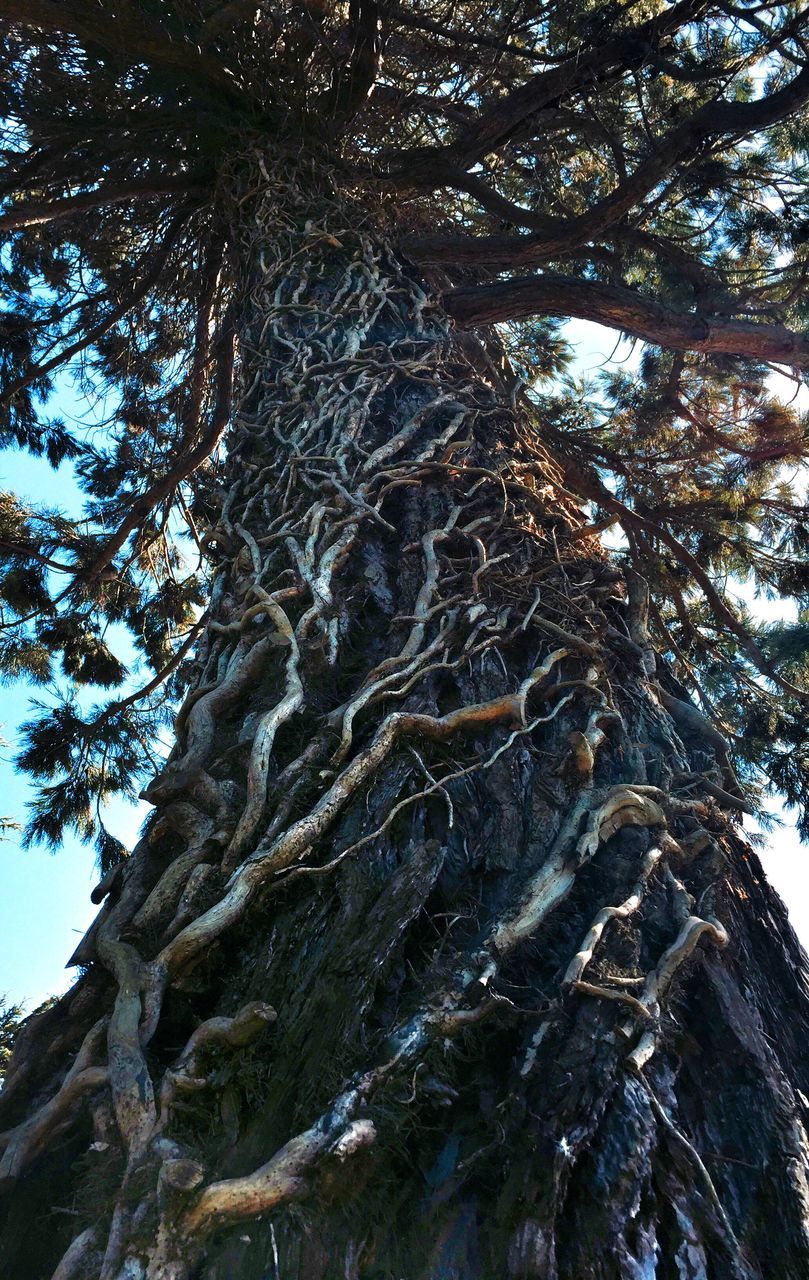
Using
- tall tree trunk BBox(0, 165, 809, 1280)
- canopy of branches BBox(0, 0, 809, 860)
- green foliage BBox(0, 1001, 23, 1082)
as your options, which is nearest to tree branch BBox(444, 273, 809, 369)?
canopy of branches BBox(0, 0, 809, 860)

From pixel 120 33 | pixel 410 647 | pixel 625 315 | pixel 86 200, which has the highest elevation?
pixel 120 33

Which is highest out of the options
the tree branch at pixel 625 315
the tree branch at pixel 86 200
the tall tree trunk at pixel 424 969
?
the tree branch at pixel 86 200

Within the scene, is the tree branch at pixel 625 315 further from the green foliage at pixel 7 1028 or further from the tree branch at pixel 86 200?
the green foliage at pixel 7 1028

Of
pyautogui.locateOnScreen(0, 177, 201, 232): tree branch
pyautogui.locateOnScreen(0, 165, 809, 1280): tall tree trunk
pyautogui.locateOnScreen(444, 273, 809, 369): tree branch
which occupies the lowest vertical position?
pyautogui.locateOnScreen(0, 165, 809, 1280): tall tree trunk

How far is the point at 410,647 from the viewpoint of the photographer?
1928 millimetres

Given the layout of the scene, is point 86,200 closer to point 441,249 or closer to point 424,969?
point 441,249

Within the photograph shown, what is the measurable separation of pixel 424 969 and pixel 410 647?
28.2 inches

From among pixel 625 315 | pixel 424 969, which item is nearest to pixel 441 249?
pixel 625 315

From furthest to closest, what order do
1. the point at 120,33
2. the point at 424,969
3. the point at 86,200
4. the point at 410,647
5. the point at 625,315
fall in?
the point at 86,200 → the point at 625,315 → the point at 120,33 → the point at 410,647 → the point at 424,969

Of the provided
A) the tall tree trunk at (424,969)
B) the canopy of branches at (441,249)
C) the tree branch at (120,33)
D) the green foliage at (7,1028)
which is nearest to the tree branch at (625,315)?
the canopy of branches at (441,249)

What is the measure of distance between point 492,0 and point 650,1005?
4.21m

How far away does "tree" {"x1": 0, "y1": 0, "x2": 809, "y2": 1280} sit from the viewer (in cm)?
117

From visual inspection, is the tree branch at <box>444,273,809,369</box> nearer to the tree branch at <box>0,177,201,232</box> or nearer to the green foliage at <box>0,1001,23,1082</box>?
the tree branch at <box>0,177,201,232</box>

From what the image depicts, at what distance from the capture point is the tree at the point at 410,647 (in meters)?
1.17
